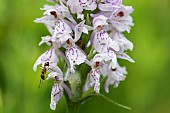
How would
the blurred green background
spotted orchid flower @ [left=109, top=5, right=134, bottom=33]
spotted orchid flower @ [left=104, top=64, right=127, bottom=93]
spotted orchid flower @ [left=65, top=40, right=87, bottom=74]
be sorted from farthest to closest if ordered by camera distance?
the blurred green background
spotted orchid flower @ [left=104, top=64, right=127, bottom=93]
spotted orchid flower @ [left=109, top=5, right=134, bottom=33]
spotted orchid flower @ [left=65, top=40, right=87, bottom=74]

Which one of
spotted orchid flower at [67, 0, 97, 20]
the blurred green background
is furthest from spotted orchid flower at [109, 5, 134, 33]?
the blurred green background

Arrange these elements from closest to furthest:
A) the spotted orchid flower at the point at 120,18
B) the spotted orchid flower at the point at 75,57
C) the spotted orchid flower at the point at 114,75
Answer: the spotted orchid flower at the point at 75,57 → the spotted orchid flower at the point at 120,18 → the spotted orchid flower at the point at 114,75

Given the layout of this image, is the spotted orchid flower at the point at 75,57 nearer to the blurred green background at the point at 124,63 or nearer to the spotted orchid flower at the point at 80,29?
the spotted orchid flower at the point at 80,29

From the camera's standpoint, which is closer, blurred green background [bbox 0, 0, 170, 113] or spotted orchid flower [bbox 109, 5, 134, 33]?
spotted orchid flower [bbox 109, 5, 134, 33]

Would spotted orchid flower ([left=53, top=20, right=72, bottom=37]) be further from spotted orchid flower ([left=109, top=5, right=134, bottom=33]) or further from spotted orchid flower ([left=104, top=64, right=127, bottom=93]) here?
spotted orchid flower ([left=104, top=64, right=127, bottom=93])

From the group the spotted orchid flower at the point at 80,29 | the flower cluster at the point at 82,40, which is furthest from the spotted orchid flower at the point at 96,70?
the spotted orchid flower at the point at 80,29

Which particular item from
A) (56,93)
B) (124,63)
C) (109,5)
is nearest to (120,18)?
(109,5)

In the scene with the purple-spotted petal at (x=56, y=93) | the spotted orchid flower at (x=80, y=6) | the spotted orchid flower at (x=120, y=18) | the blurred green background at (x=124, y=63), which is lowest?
the blurred green background at (x=124, y=63)
